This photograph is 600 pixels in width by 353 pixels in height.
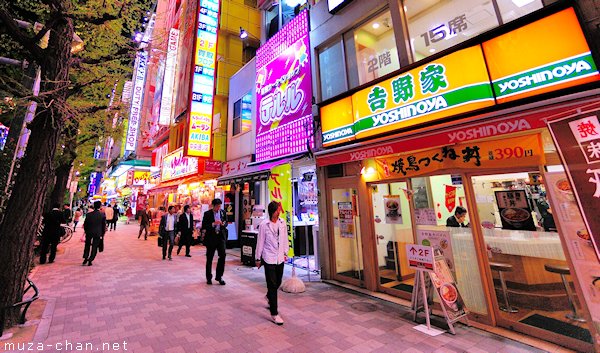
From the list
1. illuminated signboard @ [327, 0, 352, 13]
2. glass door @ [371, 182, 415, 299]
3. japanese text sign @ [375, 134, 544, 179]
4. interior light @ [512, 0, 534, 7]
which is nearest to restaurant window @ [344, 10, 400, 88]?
illuminated signboard @ [327, 0, 352, 13]

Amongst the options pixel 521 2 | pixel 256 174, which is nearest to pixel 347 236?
pixel 256 174

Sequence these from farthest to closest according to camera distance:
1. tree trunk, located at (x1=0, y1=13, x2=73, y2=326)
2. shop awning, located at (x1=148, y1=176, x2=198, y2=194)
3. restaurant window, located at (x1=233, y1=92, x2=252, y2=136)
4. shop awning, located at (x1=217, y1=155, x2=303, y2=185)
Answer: shop awning, located at (x1=148, y1=176, x2=198, y2=194), restaurant window, located at (x1=233, y1=92, x2=252, y2=136), shop awning, located at (x1=217, y1=155, x2=303, y2=185), tree trunk, located at (x1=0, y1=13, x2=73, y2=326)

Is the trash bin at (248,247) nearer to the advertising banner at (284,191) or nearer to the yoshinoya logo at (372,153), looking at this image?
the advertising banner at (284,191)

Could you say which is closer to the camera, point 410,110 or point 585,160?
point 585,160

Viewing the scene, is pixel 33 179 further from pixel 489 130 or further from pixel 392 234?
pixel 489 130

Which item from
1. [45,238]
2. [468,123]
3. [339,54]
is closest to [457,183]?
[468,123]

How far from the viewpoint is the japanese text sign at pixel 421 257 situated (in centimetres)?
441

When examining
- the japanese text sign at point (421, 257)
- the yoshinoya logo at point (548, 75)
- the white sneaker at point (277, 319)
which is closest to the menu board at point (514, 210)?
the japanese text sign at point (421, 257)

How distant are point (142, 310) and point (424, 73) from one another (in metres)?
7.77

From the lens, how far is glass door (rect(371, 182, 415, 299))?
19.9 ft

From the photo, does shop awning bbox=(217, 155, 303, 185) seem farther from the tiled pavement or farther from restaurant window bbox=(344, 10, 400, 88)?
the tiled pavement

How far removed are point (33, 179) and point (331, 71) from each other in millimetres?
7870

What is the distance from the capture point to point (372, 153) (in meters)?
5.95

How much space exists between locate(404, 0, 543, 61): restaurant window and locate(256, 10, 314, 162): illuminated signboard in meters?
3.44
